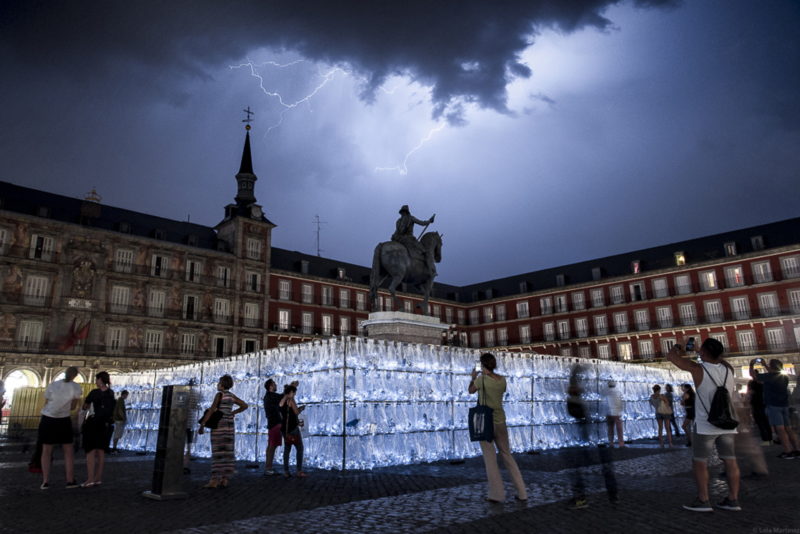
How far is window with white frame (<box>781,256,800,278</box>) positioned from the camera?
122 feet

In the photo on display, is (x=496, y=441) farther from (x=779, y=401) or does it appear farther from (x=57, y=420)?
(x=779, y=401)

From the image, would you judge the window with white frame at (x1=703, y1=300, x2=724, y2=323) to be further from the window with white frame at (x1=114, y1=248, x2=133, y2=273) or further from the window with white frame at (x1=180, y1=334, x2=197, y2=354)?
the window with white frame at (x1=114, y1=248, x2=133, y2=273)

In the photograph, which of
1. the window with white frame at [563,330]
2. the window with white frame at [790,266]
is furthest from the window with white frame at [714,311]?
the window with white frame at [563,330]

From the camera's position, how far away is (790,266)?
37594mm

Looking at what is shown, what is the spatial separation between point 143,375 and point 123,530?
39.6ft

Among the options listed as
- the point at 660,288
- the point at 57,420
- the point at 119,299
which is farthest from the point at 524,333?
the point at 57,420

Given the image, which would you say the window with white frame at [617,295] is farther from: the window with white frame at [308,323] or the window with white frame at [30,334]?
the window with white frame at [30,334]

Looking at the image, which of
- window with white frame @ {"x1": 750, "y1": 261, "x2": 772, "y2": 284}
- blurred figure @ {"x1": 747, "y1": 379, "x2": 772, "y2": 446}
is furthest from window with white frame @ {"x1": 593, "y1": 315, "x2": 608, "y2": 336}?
blurred figure @ {"x1": 747, "y1": 379, "x2": 772, "y2": 446}

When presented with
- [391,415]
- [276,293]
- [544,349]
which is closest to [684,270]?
[544,349]

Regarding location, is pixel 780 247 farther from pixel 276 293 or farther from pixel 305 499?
pixel 305 499

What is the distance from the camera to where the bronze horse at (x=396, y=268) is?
1302 cm

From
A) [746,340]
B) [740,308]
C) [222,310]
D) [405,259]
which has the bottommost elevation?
[405,259]

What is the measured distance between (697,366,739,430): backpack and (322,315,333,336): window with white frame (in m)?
40.0

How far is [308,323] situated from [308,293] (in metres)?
2.57
